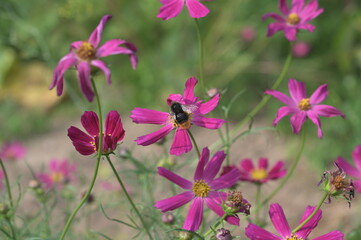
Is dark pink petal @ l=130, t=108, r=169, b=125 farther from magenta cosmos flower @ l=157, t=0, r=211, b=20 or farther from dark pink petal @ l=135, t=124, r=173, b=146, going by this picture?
magenta cosmos flower @ l=157, t=0, r=211, b=20

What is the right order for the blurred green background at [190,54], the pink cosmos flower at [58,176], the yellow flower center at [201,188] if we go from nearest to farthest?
1. the yellow flower center at [201,188]
2. the pink cosmos flower at [58,176]
3. the blurred green background at [190,54]

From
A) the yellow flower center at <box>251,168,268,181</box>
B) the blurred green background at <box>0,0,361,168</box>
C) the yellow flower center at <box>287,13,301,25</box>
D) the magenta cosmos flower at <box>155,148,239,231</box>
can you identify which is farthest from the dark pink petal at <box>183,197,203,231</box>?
the blurred green background at <box>0,0,361,168</box>

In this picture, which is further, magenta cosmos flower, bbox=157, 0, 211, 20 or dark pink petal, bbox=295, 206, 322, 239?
magenta cosmos flower, bbox=157, 0, 211, 20

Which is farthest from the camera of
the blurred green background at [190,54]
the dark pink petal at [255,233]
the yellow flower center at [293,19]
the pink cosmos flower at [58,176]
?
the blurred green background at [190,54]

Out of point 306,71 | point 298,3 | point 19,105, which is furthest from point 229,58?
point 298,3

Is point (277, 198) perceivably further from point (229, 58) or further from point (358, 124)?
point (229, 58)

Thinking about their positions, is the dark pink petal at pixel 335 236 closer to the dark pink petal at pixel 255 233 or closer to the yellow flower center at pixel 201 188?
the dark pink petal at pixel 255 233

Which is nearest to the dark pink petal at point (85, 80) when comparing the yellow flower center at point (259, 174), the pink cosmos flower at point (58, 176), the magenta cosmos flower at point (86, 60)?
the magenta cosmos flower at point (86, 60)
